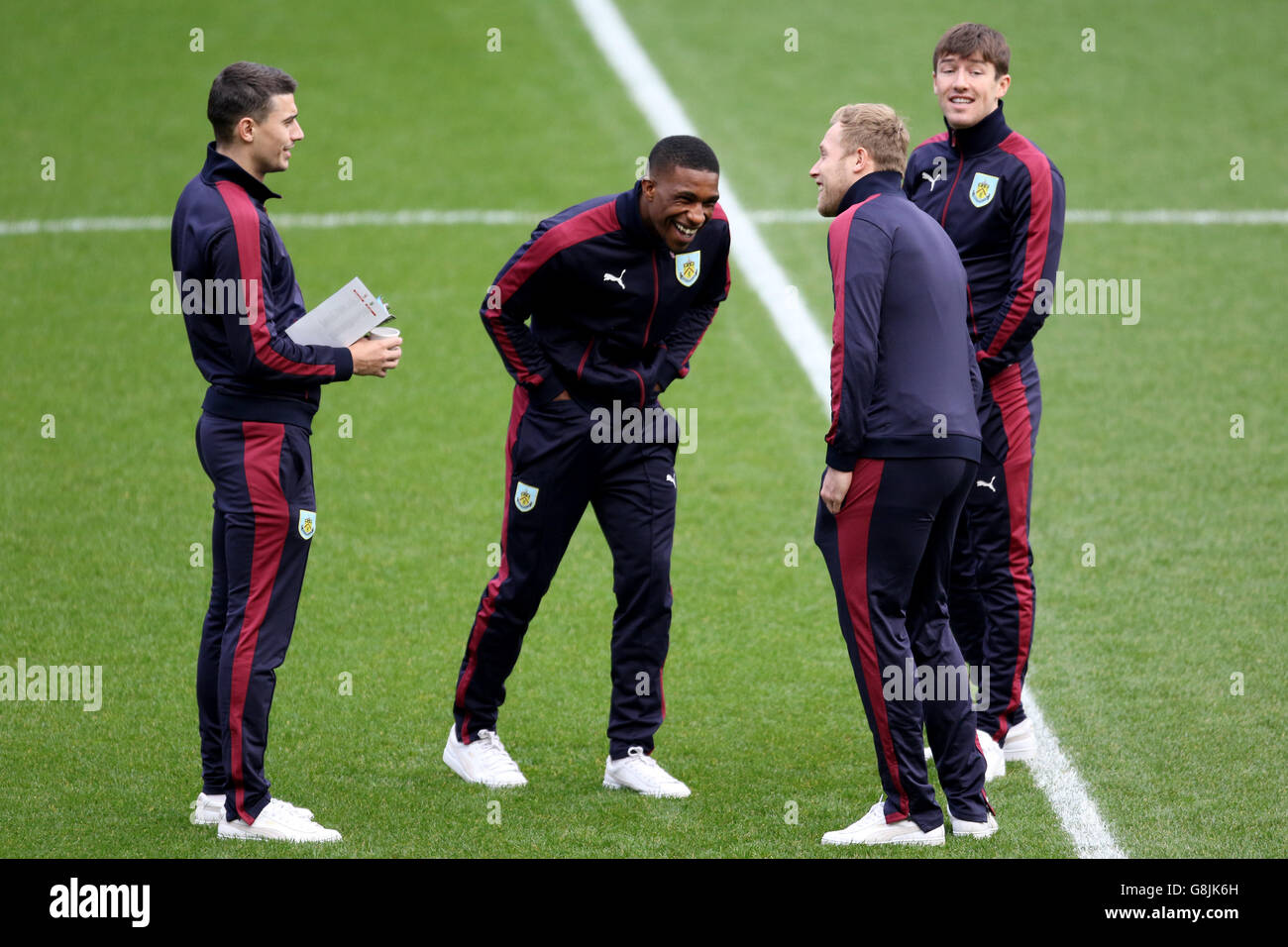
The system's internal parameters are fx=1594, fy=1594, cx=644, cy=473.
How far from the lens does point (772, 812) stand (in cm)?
557

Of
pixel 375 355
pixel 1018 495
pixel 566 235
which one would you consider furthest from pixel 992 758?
pixel 375 355

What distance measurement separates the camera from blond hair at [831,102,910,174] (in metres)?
5.05

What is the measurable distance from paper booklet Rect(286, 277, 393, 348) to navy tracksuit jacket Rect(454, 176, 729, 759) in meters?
0.54

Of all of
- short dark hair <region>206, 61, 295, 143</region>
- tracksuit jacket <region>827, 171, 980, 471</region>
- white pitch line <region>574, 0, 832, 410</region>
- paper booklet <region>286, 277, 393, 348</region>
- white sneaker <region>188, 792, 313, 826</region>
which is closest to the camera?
tracksuit jacket <region>827, 171, 980, 471</region>

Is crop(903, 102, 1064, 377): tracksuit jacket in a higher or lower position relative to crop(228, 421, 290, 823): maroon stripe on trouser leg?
higher

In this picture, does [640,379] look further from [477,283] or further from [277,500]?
[477,283]

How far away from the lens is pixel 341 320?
17.0 feet

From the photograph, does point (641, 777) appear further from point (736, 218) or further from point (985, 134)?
point (736, 218)

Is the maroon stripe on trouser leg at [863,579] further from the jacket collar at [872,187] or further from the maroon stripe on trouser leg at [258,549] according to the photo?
the maroon stripe on trouser leg at [258,549]

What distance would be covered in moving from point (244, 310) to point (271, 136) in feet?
1.94

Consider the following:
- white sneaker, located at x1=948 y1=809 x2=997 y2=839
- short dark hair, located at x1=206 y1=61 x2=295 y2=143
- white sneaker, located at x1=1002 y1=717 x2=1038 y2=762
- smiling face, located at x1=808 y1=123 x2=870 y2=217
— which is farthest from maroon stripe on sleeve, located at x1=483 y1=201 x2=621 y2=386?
white sneaker, located at x1=1002 y1=717 x2=1038 y2=762

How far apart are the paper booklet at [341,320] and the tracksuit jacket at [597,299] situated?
518 millimetres

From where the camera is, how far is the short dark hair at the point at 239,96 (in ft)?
16.4

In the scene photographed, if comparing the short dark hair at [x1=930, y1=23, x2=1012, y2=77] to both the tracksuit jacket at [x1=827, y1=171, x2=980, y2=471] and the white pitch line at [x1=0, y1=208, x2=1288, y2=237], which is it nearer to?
the tracksuit jacket at [x1=827, y1=171, x2=980, y2=471]
